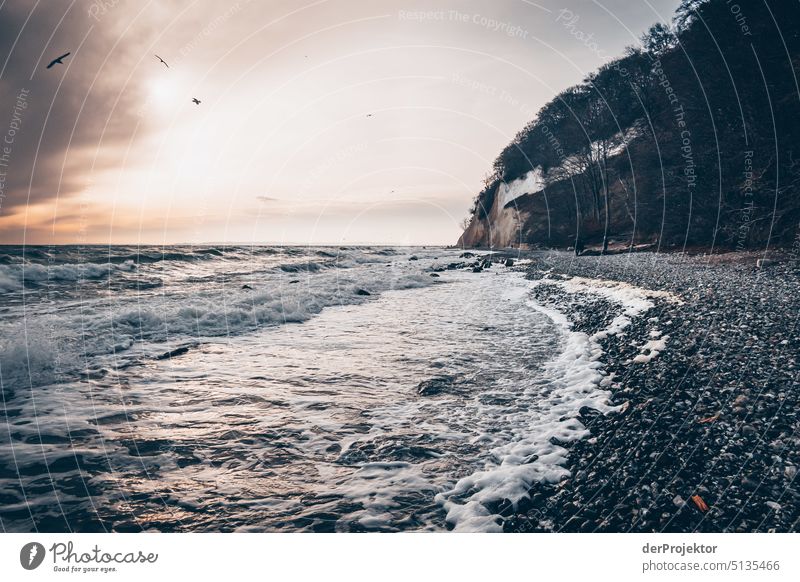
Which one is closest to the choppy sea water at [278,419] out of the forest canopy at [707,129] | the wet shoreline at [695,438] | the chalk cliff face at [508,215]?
the wet shoreline at [695,438]

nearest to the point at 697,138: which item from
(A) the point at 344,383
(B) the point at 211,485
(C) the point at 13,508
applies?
(A) the point at 344,383

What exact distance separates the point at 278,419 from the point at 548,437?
455 centimetres

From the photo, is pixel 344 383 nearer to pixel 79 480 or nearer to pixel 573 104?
pixel 79 480

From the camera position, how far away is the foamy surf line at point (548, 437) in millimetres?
4305

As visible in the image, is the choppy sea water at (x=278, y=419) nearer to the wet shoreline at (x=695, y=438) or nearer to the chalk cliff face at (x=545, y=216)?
the wet shoreline at (x=695, y=438)

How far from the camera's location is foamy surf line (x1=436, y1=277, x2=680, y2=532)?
4305 mm

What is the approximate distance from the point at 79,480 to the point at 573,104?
201 ft

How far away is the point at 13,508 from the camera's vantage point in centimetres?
436

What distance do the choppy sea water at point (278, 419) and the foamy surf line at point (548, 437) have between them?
0.10 ft
